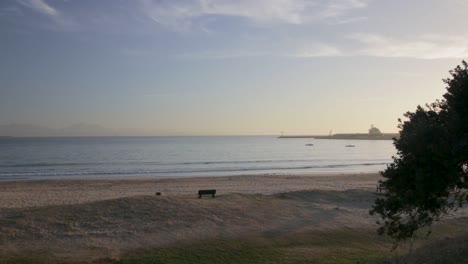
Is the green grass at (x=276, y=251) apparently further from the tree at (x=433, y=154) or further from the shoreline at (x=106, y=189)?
the shoreline at (x=106, y=189)

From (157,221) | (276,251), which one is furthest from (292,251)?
(157,221)

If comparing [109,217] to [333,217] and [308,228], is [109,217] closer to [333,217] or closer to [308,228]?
[308,228]

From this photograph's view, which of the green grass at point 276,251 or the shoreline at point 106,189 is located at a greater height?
the green grass at point 276,251

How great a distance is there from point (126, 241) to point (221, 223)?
3863mm

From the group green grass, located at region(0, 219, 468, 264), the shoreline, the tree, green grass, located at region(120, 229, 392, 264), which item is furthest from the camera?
the shoreline

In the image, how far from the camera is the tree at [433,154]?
9.73m

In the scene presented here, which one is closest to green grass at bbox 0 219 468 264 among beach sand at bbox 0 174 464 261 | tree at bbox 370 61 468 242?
beach sand at bbox 0 174 464 261

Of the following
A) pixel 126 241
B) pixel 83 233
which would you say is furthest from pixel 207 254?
pixel 83 233

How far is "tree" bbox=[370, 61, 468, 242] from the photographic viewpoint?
31.9ft

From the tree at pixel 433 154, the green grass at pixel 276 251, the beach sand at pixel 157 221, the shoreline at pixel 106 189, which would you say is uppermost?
the tree at pixel 433 154

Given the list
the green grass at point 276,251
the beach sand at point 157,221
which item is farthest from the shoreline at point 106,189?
the green grass at point 276,251

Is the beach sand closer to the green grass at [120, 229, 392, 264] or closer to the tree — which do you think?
the green grass at [120, 229, 392, 264]

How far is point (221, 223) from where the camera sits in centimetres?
1755

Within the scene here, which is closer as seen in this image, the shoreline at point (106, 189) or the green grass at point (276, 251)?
the green grass at point (276, 251)
